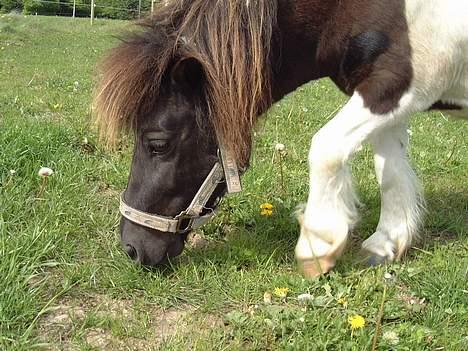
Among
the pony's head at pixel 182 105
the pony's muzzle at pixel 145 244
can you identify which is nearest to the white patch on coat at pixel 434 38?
the pony's head at pixel 182 105

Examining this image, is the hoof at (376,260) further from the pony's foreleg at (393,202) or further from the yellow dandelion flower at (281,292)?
the yellow dandelion flower at (281,292)

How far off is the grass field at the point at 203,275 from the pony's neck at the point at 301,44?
50cm

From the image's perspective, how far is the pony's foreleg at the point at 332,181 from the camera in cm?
257

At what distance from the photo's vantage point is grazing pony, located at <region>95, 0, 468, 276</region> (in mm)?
2494

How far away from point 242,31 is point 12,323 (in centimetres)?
149

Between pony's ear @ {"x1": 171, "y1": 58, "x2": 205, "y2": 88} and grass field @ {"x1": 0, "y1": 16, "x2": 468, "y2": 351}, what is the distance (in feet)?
1.70

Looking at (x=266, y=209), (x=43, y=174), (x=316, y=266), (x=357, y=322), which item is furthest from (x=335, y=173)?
(x=43, y=174)

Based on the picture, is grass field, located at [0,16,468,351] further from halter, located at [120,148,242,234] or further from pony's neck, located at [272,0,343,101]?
pony's neck, located at [272,0,343,101]

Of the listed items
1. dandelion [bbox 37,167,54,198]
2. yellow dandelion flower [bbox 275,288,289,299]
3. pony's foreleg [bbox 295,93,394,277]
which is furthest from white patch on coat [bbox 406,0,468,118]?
dandelion [bbox 37,167,54,198]

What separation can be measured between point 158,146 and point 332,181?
80cm

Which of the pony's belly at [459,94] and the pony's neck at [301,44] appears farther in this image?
the pony's belly at [459,94]

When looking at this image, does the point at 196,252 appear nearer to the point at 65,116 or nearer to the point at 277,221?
the point at 277,221

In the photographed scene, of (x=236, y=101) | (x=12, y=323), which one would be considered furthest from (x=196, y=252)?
(x=12, y=323)

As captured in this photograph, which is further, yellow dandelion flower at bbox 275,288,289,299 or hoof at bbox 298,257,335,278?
hoof at bbox 298,257,335,278
